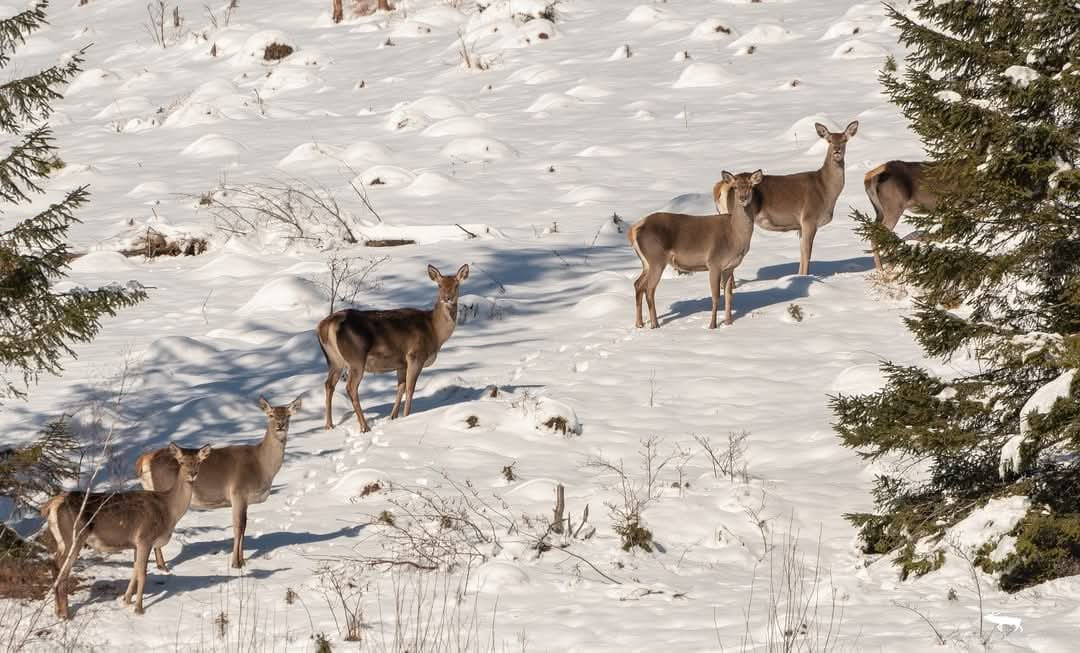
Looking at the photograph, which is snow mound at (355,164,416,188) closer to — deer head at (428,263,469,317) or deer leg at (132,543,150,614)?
deer head at (428,263,469,317)

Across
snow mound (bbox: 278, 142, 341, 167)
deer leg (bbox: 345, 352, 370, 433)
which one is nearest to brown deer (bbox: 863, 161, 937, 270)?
deer leg (bbox: 345, 352, 370, 433)

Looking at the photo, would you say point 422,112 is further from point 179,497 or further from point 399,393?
point 179,497

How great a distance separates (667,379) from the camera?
47.6 ft

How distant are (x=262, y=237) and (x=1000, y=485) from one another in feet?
54.1

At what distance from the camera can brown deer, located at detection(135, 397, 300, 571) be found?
1026cm

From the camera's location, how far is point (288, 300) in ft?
60.6

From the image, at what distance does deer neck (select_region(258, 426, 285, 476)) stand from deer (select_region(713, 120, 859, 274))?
851 cm

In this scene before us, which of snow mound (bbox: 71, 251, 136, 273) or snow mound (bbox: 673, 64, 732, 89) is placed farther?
snow mound (bbox: 673, 64, 732, 89)

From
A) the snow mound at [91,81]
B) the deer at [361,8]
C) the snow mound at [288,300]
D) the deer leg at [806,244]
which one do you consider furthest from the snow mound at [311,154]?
the deer at [361,8]

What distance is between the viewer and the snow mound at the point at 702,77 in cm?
3145

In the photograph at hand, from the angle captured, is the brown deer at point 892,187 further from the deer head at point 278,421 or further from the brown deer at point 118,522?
the brown deer at point 118,522

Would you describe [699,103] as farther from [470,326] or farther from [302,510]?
[302,510]

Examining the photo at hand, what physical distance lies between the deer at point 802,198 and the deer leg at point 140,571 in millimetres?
10230

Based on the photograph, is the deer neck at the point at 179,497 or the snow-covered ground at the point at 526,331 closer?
the snow-covered ground at the point at 526,331
